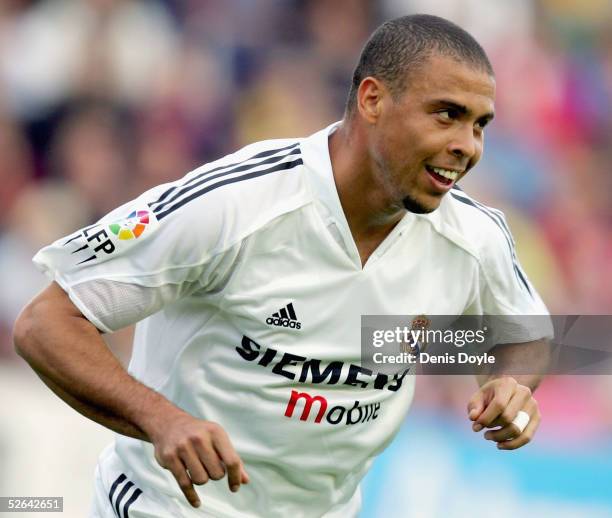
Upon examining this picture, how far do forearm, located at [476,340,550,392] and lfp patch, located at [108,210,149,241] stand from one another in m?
1.50

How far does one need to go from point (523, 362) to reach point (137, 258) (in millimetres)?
1604

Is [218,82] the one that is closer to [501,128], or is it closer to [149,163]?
[149,163]

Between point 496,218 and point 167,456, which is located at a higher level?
point 496,218

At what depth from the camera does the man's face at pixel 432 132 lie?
4.18 m

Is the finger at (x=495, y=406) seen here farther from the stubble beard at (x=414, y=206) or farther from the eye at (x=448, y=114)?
Answer: the eye at (x=448, y=114)

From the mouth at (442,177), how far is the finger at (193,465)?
4.24 feet

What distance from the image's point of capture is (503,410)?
397 centimetres

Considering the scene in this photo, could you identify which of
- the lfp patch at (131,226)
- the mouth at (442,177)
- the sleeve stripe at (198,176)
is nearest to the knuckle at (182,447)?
the lfp patch at (131,226)

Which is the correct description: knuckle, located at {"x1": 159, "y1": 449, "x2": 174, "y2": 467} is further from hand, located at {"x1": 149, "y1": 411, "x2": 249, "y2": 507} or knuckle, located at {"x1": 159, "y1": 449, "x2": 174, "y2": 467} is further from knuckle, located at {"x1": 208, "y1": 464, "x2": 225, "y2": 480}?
knuckle, located at {"x1": 208, "y1": 464, "x2": 225, "y2": 480}

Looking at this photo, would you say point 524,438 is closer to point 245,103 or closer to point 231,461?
point 231,461

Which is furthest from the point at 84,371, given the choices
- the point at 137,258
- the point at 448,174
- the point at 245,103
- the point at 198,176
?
the point at 245,103

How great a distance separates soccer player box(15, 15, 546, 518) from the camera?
13.2 feet

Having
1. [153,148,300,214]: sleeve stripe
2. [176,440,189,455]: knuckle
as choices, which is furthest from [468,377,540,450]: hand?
[153,148,300,214]: sleeve stripe

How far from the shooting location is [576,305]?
9.12 meters
